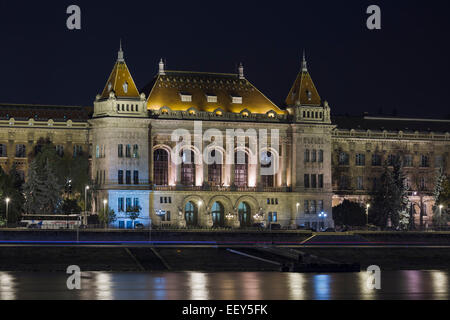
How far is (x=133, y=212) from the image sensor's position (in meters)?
127

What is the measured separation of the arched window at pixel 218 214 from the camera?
133 meters

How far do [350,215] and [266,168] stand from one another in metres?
11.8

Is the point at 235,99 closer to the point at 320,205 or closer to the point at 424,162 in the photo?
the point at 320,205

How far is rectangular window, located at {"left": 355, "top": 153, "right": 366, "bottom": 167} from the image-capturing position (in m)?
150

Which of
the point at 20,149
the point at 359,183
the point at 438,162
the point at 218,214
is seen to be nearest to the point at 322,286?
the point at 218,214

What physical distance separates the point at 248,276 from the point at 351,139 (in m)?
67.3

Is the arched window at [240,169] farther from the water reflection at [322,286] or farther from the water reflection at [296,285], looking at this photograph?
the water reflection at [322,286]

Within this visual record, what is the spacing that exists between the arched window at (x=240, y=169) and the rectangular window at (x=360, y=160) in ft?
69.1

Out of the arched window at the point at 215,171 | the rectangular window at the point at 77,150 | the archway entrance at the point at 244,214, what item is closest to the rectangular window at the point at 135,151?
the arched window at the point at 215,171

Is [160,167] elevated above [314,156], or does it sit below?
below

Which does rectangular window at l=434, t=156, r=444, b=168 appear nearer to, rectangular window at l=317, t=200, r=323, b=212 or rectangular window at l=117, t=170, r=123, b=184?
rectangular window at l=317, t=200, r=323, b=212

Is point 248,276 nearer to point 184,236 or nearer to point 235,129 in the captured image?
point 184,236

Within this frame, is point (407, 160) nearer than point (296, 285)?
No

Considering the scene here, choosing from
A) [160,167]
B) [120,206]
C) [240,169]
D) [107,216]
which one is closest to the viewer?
[107,216]
